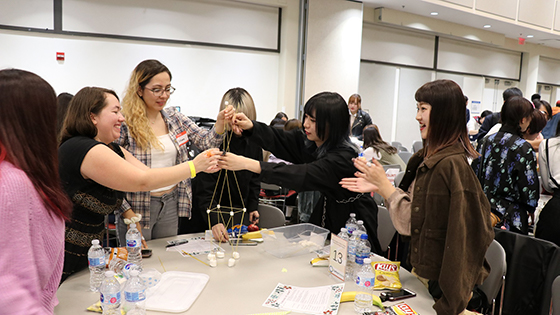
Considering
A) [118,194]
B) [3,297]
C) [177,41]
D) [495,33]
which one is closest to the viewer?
[3,297]

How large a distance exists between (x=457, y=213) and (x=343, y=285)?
1.98ft

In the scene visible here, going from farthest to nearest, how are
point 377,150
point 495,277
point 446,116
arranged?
point 377,150 → point 495,277 → point 446,116

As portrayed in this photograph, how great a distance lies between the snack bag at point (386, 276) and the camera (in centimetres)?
179

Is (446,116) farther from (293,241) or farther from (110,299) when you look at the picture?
(110,299)

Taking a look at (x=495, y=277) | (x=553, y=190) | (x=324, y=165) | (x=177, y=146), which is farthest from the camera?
(x=553, y=190)

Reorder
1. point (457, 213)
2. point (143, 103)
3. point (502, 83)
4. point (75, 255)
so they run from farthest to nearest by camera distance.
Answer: point (502, 83)
point (143, 103)
point (75, 255)
point (457, 213)

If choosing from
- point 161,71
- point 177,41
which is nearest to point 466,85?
point 177,41

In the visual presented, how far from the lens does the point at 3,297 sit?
0.93 metres

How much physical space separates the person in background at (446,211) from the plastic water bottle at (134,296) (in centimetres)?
115

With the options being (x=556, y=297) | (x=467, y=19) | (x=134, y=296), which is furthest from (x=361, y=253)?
(x=467, y=19)

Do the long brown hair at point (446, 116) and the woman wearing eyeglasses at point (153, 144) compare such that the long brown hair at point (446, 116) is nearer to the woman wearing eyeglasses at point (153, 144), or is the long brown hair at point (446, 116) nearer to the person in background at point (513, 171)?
the woman wearing eyeglasses at point (153, 144)

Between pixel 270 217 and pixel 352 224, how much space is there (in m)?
0.79

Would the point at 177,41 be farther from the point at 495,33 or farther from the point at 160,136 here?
the point at 495,33

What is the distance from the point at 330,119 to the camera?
2.23m
